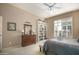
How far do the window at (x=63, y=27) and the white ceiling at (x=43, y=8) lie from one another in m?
0.19

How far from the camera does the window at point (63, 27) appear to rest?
222cm

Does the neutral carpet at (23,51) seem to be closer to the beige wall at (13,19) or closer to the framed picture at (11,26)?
the beige wall at (13,19)

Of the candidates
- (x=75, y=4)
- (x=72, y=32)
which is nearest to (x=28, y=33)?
(x=72, y=32)

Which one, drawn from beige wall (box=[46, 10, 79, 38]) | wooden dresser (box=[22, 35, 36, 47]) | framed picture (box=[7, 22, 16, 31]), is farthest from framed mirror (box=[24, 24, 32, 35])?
beige wall (box=[46, 10, 79, 38])

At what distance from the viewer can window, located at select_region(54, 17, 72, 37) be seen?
7.29 feet

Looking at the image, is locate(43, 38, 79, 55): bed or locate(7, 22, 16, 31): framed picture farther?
locate(7, 22, 16, 31): framed picture

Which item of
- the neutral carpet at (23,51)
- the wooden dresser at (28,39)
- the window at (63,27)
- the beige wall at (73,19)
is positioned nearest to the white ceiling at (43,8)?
the beige wall at (73,19)

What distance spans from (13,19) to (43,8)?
676 mm

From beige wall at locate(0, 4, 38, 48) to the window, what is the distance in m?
0.54

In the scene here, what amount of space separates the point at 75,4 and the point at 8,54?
1.74 m

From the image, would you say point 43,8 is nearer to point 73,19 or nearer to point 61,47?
point 73,19

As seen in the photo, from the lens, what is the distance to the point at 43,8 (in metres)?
2.31

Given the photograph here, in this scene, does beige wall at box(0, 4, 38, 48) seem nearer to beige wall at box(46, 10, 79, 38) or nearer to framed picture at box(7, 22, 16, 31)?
framed picture at box(7, 22, 16, 31)

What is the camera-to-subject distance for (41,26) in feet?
7.82
